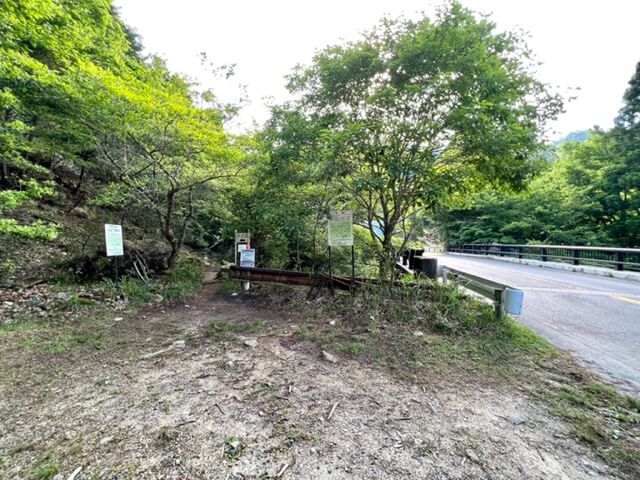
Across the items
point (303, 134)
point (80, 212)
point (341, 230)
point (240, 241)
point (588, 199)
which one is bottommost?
point (240, 241)

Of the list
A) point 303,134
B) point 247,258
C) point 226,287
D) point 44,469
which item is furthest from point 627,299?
point 44,469

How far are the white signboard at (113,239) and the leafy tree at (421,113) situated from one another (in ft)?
11.8

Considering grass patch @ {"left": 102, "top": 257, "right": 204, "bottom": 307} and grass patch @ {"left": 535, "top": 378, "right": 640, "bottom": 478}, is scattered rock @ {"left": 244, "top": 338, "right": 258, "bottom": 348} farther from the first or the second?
grass patch @ {"left": 535, "top": 378, "right": 640, "bottom": 478}

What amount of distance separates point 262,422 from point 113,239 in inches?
195

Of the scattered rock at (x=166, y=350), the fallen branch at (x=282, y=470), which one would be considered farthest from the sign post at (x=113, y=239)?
the fallen branch at (x=282, y=470)

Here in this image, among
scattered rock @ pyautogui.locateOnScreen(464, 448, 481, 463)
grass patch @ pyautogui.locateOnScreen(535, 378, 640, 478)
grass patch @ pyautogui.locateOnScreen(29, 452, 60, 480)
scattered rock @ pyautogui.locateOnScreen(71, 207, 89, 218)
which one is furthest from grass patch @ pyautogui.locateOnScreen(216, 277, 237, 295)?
grass patch @ pyautogui.locateOnScreen(535, 378, 640, 478)

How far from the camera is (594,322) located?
4.25 metres

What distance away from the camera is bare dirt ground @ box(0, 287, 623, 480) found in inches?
65.7

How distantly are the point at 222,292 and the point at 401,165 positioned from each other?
4894 mm

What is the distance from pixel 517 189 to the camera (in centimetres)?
430

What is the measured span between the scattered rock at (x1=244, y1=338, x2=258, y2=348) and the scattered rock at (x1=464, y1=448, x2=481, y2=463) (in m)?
2.44

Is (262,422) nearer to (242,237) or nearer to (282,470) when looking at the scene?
(282,470)

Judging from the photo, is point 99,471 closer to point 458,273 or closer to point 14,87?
point 458,273

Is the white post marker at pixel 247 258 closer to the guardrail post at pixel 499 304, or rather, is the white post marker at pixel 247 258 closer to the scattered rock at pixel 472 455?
the guardrail post at pixel 499 304
